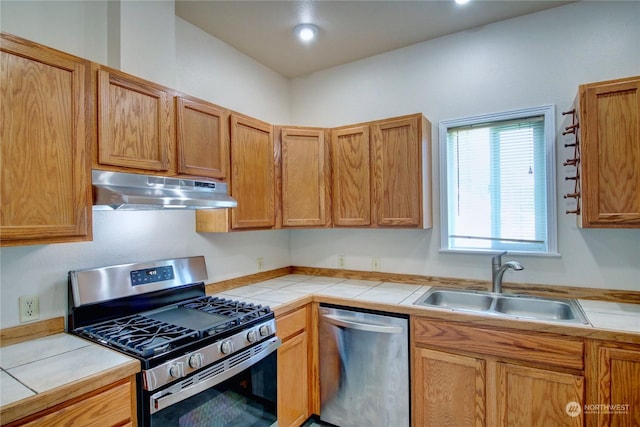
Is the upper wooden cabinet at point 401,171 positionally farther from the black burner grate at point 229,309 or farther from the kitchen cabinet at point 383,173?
the black burner grate at point 229,309

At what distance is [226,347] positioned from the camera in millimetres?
1651

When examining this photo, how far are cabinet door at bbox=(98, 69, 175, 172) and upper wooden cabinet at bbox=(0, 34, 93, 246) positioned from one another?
0.23 ft

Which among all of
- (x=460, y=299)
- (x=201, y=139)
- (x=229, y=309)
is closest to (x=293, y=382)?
(x=229, y=309)

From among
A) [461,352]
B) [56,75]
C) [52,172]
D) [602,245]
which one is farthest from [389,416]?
[56,75]

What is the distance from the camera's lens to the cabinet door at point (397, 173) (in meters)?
2.43

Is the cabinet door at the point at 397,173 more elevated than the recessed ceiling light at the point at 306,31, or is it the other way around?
the recessed ceiling light at the point at 306,31

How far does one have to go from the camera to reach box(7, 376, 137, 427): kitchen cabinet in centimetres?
110

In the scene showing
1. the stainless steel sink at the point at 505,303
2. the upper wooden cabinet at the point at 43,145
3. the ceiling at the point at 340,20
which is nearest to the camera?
the upper wooden cabinet at the point at 43,145

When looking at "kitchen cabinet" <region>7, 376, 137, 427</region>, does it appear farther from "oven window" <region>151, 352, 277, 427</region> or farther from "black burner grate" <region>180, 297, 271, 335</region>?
"black burner grate" <region>180, 297, 271, 335</region>

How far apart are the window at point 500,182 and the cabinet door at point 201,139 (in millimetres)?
1649

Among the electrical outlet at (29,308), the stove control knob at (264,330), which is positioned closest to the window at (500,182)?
the stove control knob at (264,330)

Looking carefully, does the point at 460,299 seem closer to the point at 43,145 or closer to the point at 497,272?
the point at 497,272

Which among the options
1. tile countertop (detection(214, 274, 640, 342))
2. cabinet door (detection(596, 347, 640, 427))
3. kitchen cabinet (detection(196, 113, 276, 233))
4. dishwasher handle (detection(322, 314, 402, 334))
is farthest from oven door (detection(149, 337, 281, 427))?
cabinet door (detection(596, 347, 640, 427))

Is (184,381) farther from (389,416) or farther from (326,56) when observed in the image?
(326,56)
